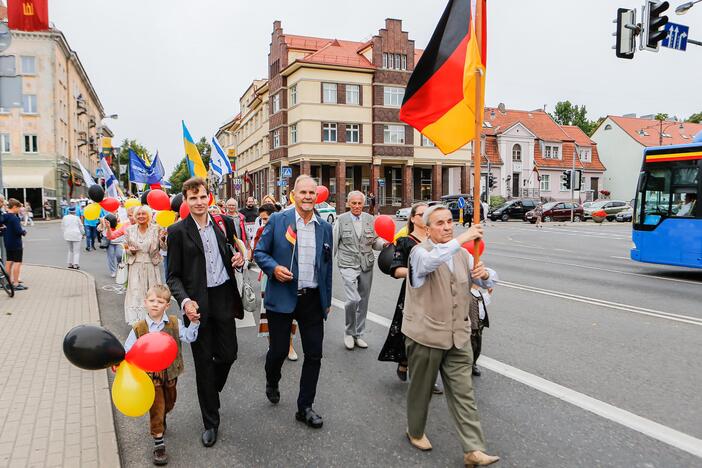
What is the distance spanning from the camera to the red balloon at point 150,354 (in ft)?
10.5

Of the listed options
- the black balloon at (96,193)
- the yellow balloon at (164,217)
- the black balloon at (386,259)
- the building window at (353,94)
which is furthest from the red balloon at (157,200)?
the building window at (353,94)

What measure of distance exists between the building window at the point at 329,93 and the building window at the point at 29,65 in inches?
944

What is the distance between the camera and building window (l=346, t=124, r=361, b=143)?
4531 cm

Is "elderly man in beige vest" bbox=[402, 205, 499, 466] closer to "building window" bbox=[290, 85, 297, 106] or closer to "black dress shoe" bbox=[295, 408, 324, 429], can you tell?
"black dress shoe" bbox=[295, 408, 324, 429]

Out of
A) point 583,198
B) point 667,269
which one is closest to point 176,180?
point 583,198

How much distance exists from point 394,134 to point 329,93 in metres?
6.73

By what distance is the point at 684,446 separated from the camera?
3.72 meters

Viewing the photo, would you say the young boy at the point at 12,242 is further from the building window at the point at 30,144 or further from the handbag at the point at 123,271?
the building window at the point at 30,144

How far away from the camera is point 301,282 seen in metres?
4.24

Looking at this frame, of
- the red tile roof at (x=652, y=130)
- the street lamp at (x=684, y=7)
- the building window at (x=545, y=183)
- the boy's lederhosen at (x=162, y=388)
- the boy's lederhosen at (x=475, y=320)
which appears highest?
the red tile roof at (x=652, y=130)

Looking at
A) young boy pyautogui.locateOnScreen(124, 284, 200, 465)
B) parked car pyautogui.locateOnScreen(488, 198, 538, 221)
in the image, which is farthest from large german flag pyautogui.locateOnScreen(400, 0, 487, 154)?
parked car pyautogui.locateOnScreen(488, 198, 538, 221)

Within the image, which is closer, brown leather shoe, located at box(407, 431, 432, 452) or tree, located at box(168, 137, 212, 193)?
brown leather shoe, located at box(407, 431, 432, 452)

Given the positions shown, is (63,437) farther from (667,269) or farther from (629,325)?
(667,269)

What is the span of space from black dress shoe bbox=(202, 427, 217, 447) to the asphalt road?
57 millimetres
